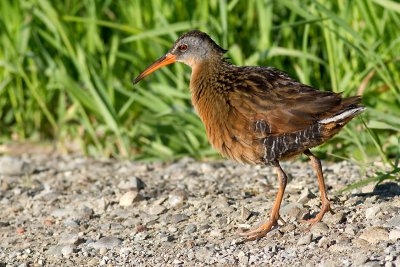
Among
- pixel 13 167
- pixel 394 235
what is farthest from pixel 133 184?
pixel 394 235

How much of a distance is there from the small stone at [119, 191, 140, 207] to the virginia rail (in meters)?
0.88

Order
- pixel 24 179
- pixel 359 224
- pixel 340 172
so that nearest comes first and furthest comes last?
pixel 359 224 < pixel 340 172 < pixel 24 179

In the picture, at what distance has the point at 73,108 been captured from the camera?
26.9 feet

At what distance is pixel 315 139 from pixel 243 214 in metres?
0.72

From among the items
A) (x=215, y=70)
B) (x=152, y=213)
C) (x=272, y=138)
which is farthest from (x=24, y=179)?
(x=272, y=138)

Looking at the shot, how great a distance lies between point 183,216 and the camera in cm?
582

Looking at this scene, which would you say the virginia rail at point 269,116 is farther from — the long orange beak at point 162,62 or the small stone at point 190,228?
the long orange beak at point 162,62

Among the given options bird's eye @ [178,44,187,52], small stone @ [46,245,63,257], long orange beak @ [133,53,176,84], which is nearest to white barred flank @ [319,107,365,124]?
bird's eye @ [178,44,187,52]

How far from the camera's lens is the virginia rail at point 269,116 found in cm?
526

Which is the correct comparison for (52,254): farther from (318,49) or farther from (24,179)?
(318,49)

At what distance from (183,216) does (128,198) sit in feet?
2.05

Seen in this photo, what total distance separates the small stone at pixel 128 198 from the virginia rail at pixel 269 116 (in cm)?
88

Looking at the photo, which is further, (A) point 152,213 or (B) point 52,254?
(A) point 152,213

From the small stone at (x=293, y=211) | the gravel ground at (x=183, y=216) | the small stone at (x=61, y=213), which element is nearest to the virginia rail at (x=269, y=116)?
the small stone at (x=293, y=211)
